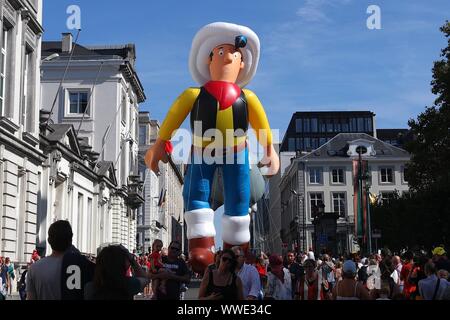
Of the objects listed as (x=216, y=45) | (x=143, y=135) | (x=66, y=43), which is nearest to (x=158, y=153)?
(x=216, y=45)

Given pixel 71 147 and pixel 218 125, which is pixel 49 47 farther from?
pixel 218 125

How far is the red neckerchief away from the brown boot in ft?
7.12

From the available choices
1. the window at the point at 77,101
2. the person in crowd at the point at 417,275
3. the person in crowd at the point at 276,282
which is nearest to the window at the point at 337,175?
the window at the point at 77,101

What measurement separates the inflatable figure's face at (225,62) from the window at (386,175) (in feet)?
213

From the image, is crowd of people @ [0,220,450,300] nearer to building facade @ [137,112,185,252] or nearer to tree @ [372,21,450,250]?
tree @ [372,21,450,250]

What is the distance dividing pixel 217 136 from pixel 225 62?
1233 mm

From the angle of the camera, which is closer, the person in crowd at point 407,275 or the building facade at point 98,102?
the person in crowd at point 407,275

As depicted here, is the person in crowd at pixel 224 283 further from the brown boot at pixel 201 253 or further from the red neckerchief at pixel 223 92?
the red neckerchief at pixel 223 92

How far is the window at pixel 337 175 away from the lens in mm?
73000

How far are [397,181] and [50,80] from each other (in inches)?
1717

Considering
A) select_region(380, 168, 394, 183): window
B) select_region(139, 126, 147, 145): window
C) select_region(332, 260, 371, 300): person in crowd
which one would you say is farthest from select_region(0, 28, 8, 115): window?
select_region(380, 168, 394, 183): window

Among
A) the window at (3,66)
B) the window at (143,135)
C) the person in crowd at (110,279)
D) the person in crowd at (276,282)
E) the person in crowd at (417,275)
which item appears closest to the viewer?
the person in crowd at (110,279)

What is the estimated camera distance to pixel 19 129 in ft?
78.6
